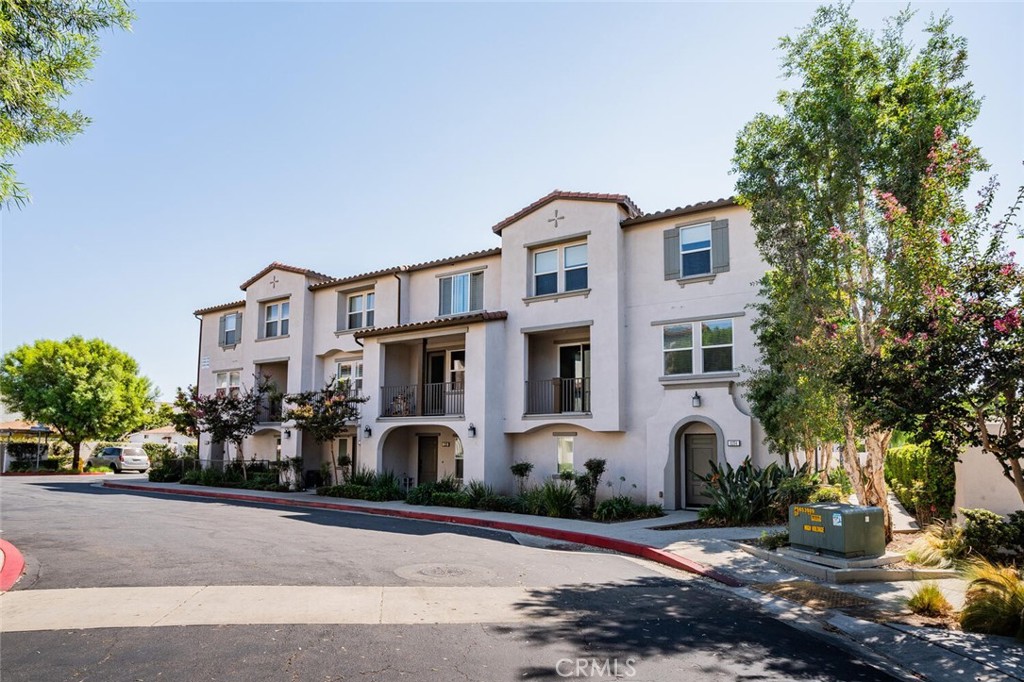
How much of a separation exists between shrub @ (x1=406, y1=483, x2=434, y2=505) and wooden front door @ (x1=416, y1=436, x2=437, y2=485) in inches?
150

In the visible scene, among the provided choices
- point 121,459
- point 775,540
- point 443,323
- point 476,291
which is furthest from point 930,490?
point 121,459

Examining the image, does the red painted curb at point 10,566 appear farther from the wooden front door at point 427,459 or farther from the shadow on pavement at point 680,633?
the wooden front door at point 427,459

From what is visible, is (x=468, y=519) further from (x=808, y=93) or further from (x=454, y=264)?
(x=808, y=93)

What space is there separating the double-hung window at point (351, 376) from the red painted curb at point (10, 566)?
13858mm

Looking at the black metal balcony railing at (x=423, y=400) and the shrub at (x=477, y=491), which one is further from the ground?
the black metal balcony railing at (x=423, y=400)

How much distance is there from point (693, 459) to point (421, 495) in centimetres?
802

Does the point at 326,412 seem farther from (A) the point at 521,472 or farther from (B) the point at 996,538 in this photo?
(B) the point at 996,538

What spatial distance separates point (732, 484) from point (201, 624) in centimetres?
1216

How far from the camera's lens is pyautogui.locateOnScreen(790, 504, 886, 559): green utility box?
1016 cm

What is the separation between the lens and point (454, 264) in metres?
24.1

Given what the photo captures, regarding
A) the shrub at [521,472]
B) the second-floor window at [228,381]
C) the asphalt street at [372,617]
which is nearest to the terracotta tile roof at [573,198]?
the shrub at [521,472]

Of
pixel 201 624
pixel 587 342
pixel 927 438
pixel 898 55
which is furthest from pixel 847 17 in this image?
pixel 201 624

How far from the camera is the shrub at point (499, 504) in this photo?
18.7 m

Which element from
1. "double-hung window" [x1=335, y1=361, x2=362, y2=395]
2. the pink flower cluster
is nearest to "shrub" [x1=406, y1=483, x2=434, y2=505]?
"double-hung window" [x1=335, y1=361, x2=362, y2=395]
